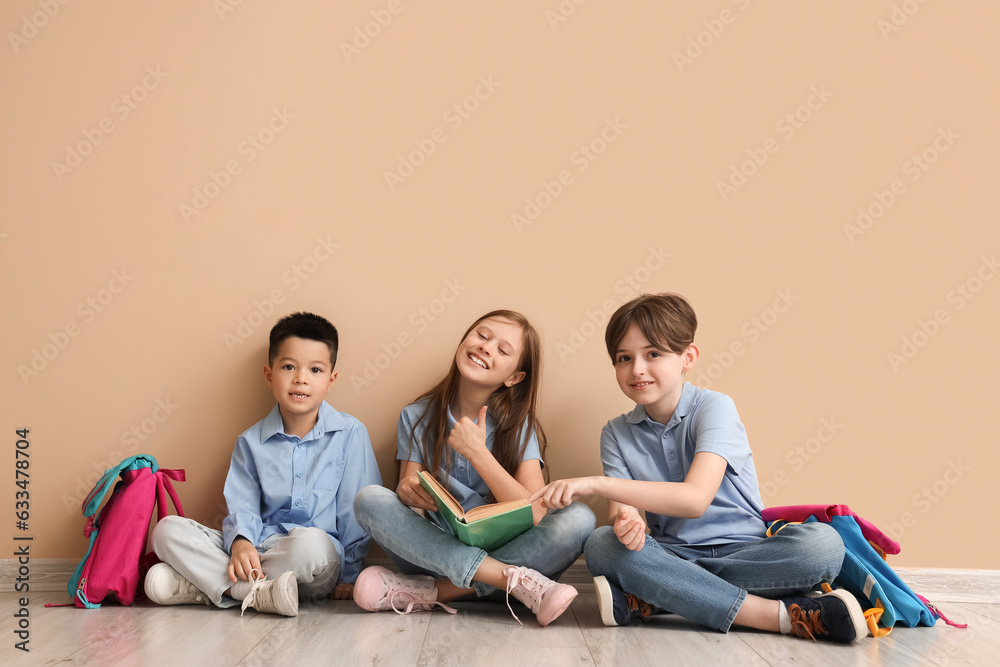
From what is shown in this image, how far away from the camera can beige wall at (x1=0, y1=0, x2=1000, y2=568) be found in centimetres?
192

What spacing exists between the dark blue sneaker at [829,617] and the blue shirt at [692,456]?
208mm

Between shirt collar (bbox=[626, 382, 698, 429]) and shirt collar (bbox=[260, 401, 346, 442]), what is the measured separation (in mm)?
774

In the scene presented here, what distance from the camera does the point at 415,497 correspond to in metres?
1.56

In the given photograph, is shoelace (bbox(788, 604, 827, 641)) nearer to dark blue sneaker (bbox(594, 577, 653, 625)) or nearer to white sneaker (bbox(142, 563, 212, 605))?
dark blue sneaker (bbox(594, 577, 653, 625))

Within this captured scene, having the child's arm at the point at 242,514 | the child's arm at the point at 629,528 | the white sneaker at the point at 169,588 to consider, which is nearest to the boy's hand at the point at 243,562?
the child's arm at the point at 242,514

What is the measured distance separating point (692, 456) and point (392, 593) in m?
0.77

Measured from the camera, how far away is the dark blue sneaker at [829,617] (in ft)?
4.31

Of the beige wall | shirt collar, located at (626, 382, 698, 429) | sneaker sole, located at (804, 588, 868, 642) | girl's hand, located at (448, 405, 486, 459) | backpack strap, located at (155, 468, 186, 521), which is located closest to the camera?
sneaker sole, located at (804, 588, 868, 642)

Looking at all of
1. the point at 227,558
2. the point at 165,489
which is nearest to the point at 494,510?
the point at 227,558

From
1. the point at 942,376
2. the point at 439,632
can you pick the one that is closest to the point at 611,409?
the point at 439,632

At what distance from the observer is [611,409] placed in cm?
192

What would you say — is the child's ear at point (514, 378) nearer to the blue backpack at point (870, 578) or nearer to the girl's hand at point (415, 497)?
the girl's hand at point (415, 497)

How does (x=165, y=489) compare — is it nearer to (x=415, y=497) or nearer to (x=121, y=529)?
(x=121, y=529)

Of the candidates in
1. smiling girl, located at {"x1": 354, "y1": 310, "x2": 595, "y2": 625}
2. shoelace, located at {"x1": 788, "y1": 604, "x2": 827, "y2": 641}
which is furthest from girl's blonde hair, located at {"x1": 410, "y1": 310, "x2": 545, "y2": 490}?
shoelace, located at {"x1": 788, "y1": 604, "x2": 827, "y2": 641}
